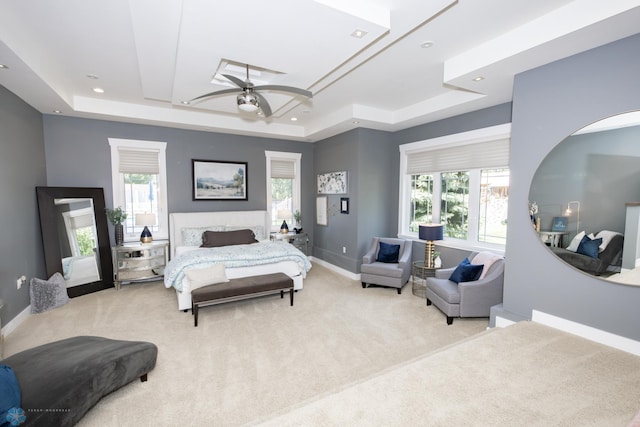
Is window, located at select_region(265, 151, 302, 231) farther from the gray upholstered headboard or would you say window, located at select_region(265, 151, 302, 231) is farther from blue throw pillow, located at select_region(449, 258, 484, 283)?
blue throw pillow, located at select_region(449, 258, 484, 283)

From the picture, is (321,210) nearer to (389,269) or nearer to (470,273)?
(389,269)

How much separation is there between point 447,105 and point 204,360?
437 centimetres

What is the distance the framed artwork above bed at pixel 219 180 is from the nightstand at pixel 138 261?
3.93 feet

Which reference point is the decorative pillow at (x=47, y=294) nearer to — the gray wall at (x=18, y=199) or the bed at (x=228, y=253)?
the gray wall at (x=18, y=199)

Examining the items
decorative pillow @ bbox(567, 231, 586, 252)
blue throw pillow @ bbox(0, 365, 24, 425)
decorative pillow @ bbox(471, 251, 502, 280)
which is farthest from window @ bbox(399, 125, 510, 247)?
blue throw pillow @ bbox(0, 365, 24, 425)

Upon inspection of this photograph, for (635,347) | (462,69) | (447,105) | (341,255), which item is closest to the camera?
(635,347)

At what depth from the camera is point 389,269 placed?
4.67 m

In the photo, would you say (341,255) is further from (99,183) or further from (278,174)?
(99,183)

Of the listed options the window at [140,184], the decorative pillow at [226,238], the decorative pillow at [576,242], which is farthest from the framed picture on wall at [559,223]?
the window at [140,184]

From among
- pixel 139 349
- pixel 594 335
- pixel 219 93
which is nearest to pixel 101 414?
pixel 139 349

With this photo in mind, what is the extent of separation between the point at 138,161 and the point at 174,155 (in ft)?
1.96

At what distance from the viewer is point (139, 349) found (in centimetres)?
245

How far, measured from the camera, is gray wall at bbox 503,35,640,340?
2.29 metres

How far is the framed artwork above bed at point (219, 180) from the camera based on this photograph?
227 inches
